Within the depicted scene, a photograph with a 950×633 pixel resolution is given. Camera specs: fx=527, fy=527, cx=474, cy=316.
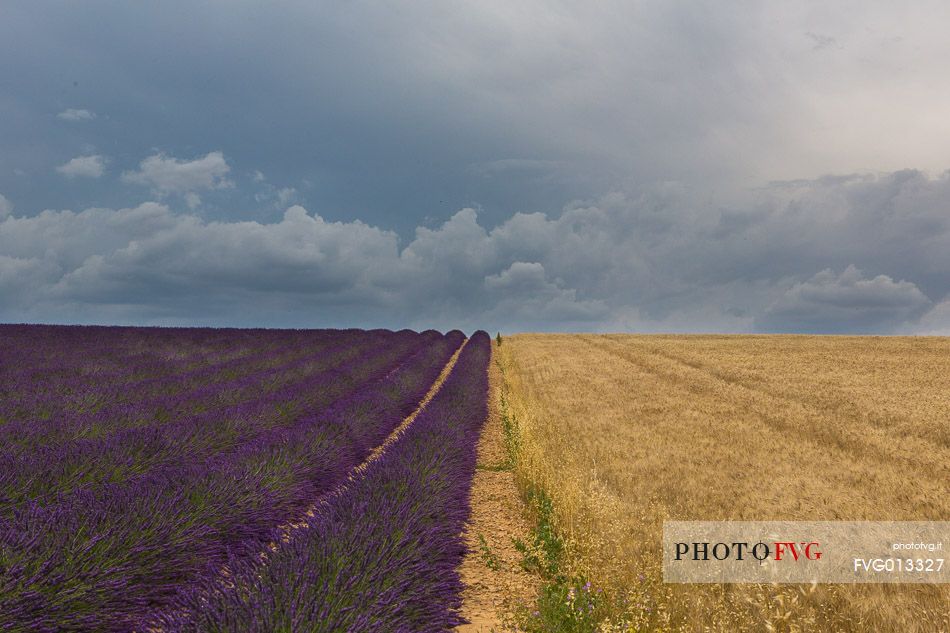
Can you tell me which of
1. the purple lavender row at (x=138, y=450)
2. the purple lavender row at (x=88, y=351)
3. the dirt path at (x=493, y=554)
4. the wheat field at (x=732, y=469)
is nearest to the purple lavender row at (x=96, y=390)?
the purple lavender row at (x=88, y=351)

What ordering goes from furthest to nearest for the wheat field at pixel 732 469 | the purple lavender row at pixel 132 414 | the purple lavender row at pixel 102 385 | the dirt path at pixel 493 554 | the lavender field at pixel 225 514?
the purple lavender row at pixel 102 385 → the purple lavender row at pixel 132 414 → the dirt path at pixel 493 554 → the wheat field at pixel 732 469 → the lavender field at pixel 225 514

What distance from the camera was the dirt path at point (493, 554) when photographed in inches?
180

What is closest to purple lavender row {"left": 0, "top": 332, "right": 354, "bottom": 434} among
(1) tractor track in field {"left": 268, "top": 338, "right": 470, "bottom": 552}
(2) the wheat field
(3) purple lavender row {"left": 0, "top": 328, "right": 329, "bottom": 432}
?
(3) purple lavender row {"left": 0, "top": 328, "right": 329, "bottom": 432}

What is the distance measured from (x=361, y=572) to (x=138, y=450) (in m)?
4.74

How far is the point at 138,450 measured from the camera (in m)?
6.88

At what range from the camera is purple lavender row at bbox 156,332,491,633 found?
10.5 ft

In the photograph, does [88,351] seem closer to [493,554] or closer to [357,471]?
[357,471]

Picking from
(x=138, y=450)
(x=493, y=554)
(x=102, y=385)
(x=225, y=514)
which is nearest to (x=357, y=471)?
(x=225, y=514)

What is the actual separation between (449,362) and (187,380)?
14703 millimetres

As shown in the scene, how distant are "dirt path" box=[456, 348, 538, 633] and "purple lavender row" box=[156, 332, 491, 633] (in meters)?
0.24

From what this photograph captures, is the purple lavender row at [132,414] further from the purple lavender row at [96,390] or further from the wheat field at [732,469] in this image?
the wheat field at [732,469]

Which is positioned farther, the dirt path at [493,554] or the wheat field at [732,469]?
the dirt path at [493,554]

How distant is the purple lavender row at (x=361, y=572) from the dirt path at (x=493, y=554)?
0.24 meters

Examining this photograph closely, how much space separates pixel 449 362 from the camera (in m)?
27.4
